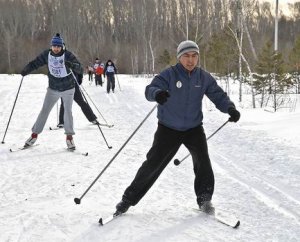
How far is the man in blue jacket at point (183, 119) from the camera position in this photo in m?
3.68

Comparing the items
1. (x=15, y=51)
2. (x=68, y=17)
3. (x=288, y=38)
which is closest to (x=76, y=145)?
(x=15, y=51)

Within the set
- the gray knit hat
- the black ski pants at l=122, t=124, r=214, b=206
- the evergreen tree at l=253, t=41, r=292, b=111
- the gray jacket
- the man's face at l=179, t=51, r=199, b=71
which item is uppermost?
the gray knit hat

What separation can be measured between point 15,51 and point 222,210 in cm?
5381

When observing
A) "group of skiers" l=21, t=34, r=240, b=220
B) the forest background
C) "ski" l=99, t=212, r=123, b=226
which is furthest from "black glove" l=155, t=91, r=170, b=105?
the forest background

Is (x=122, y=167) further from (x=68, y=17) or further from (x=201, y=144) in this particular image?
(x=68, y=17)

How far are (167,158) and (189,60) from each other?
92 cm

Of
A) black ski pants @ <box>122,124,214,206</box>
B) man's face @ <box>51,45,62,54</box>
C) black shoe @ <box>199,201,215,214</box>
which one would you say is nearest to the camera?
black ski pants @ <box>122,124,214,206</box>

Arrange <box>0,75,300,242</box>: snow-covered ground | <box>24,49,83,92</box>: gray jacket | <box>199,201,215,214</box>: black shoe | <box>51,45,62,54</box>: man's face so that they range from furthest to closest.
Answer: <box>24,49,83,92</box>: gray jacket → <box>51,45,62,54</box>: man's face → <box>199,201,215,214</box>: black shoe → <box>0,75,300,242</box>: snow-covered ground

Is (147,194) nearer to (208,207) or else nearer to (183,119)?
(208,207)

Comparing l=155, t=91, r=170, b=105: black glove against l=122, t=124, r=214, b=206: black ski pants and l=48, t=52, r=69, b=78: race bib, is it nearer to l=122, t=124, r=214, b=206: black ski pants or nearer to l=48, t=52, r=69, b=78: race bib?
l=122, t=124, r=214, b=206: black ski pants

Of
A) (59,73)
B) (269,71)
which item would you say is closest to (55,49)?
(59,73)

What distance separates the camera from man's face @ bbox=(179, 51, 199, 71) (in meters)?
3.66

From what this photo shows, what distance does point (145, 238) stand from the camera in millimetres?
3414

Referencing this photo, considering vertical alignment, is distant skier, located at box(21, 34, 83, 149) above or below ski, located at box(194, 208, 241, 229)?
above
